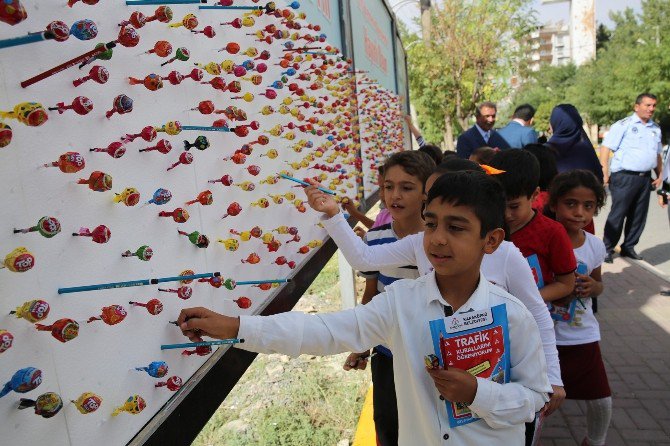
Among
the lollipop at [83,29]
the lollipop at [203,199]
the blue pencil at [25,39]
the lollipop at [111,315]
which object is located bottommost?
the lollipop at [111,315]

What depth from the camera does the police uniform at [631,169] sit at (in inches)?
268

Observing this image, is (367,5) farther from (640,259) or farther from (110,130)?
(110,130)

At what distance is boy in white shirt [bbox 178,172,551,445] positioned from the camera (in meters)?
1.57

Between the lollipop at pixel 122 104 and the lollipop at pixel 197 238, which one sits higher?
the lollipop at pixel 122 104

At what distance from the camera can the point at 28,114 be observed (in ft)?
2.94

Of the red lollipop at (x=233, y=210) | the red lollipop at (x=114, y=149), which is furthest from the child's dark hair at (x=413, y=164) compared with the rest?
the red lollipop at (x=114, y=149)

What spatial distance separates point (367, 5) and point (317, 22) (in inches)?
117

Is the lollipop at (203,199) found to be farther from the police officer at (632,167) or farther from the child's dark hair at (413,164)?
the police officer at (632,167)

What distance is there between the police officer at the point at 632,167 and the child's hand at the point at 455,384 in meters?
6.08

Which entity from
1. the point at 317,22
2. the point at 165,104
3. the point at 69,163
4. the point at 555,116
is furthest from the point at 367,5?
the point at 69,163

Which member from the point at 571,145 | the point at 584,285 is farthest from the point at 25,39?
the point at 571,145

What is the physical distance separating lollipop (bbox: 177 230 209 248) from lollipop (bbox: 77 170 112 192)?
404 millimetres

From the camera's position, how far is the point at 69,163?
1.02 metres

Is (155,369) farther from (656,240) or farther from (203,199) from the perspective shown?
(656,240)
